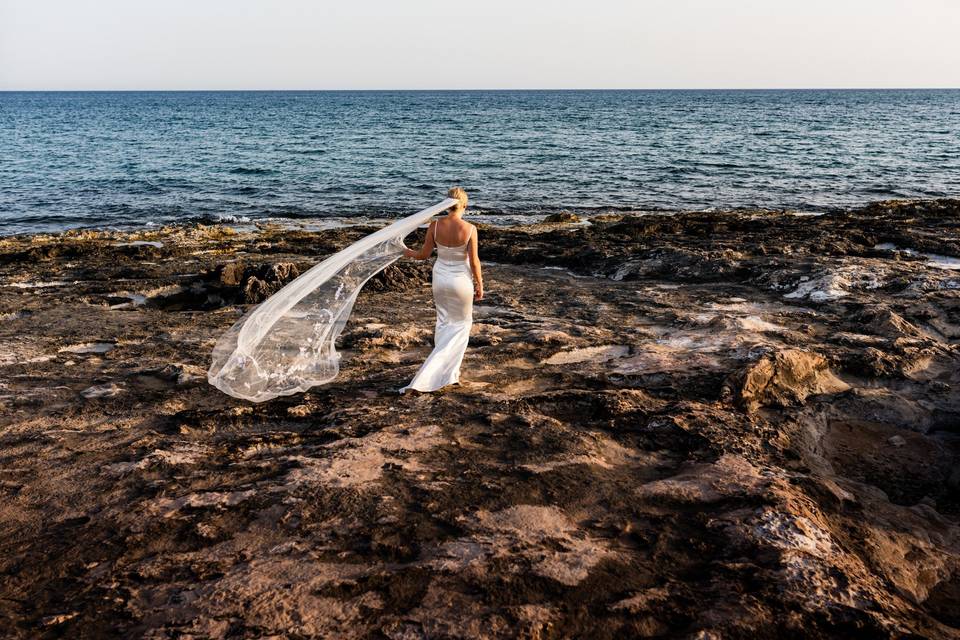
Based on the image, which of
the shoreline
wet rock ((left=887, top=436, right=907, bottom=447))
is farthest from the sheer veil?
the shoreline

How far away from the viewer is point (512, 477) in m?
4.53

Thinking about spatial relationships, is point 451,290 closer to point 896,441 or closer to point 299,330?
point 299,330

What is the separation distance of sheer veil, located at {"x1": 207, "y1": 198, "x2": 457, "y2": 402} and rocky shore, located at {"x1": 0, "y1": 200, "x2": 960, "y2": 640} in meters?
0.27

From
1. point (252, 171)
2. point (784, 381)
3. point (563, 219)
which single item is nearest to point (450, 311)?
point (784, 381)

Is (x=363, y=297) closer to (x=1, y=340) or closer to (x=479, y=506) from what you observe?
(x=1, y=340)

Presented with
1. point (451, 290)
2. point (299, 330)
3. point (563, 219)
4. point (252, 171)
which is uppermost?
point (252, 171)

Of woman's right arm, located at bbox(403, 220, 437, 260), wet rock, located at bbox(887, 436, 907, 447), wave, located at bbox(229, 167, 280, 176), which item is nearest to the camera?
wet rock, located at bbox(887, 436, 907, 447)

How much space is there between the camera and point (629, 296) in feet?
33.2

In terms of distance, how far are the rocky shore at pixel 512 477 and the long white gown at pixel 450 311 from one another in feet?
0.91

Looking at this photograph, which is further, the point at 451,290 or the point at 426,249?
the point at 426,249

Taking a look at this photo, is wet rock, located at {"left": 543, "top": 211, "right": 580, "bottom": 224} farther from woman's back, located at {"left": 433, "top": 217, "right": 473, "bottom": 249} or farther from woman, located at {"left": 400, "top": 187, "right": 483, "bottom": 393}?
woman's back, located at {"left": 433, "top": 217, "right": 473, "bottom": 249}

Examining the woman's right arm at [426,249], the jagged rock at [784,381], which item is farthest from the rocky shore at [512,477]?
the woman's right arm at [426,249]

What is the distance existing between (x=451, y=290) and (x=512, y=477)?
2499 millimetres

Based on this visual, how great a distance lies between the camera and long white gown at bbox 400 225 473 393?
640 cm
